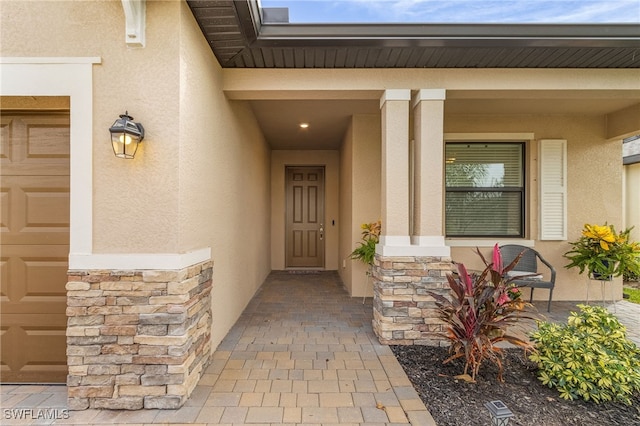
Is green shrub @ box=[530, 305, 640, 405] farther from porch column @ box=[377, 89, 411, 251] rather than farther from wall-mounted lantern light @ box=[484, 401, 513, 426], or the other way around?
porch column @ box=[377, 89, 411, 251]

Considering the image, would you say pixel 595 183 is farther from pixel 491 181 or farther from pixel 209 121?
pixel 209 121

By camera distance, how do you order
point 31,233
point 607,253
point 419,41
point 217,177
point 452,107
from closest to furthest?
point 31,233, point 419,41, point 217,177, point 607,253, point 452,107

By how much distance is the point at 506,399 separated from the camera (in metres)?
2.08

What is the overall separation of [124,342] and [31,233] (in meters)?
1.13

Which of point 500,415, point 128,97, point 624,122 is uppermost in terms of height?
point 624,122

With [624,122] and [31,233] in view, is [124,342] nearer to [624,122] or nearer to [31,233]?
[31,233]

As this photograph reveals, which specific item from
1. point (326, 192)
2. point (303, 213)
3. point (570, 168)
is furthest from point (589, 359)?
point (303, 213)

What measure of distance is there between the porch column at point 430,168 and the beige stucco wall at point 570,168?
1.61m

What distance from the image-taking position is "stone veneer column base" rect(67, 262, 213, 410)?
6.55 ft

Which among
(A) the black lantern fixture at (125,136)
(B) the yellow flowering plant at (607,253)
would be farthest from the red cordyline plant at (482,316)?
(A) the black lantern fixture at (125,136)

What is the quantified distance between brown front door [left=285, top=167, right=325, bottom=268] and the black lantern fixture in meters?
4.76

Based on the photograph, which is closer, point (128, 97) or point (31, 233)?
point (128, 97)

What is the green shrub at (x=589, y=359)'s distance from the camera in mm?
2033

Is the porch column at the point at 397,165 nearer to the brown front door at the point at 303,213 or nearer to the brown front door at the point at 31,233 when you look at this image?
the brown front door at the point at 31,233
